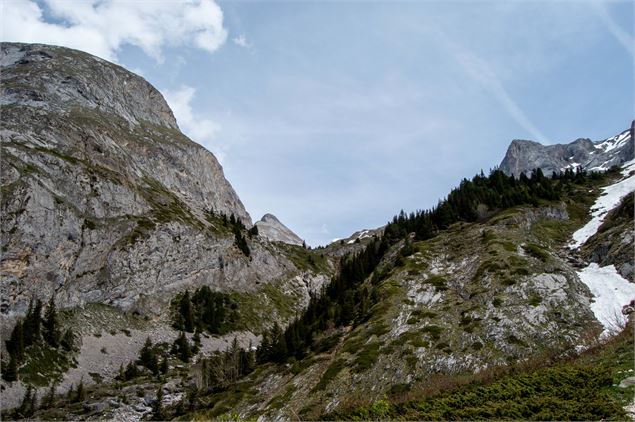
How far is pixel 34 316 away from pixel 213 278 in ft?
185

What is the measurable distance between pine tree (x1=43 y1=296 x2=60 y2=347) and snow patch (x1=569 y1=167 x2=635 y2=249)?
92.7m

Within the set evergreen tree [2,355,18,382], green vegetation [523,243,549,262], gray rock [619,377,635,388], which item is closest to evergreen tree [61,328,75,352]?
evergreen tree [2,355,18,382]

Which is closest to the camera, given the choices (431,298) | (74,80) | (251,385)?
(251,385)

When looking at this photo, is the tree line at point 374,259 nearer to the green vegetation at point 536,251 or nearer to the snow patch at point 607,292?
the green vegetation at point 536,251

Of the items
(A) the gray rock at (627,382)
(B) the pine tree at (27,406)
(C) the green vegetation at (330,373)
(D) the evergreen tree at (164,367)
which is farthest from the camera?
(D) the evergreen tree at (164,367)

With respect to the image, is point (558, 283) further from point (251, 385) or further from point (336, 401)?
point (251, 385)

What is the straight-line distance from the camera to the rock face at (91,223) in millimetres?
96000

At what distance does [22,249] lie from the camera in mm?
93125

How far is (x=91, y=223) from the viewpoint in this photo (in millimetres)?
111875

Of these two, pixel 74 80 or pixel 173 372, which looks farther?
pixel 74 80

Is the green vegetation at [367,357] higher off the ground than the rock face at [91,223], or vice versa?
the rock face at [91,223]

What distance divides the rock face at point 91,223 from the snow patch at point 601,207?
9128 cm

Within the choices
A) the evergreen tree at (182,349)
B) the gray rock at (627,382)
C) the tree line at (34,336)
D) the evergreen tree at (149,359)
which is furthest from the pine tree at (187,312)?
the gray rock at (627,382)

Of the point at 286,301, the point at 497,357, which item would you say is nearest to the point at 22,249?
the point at 286,301
